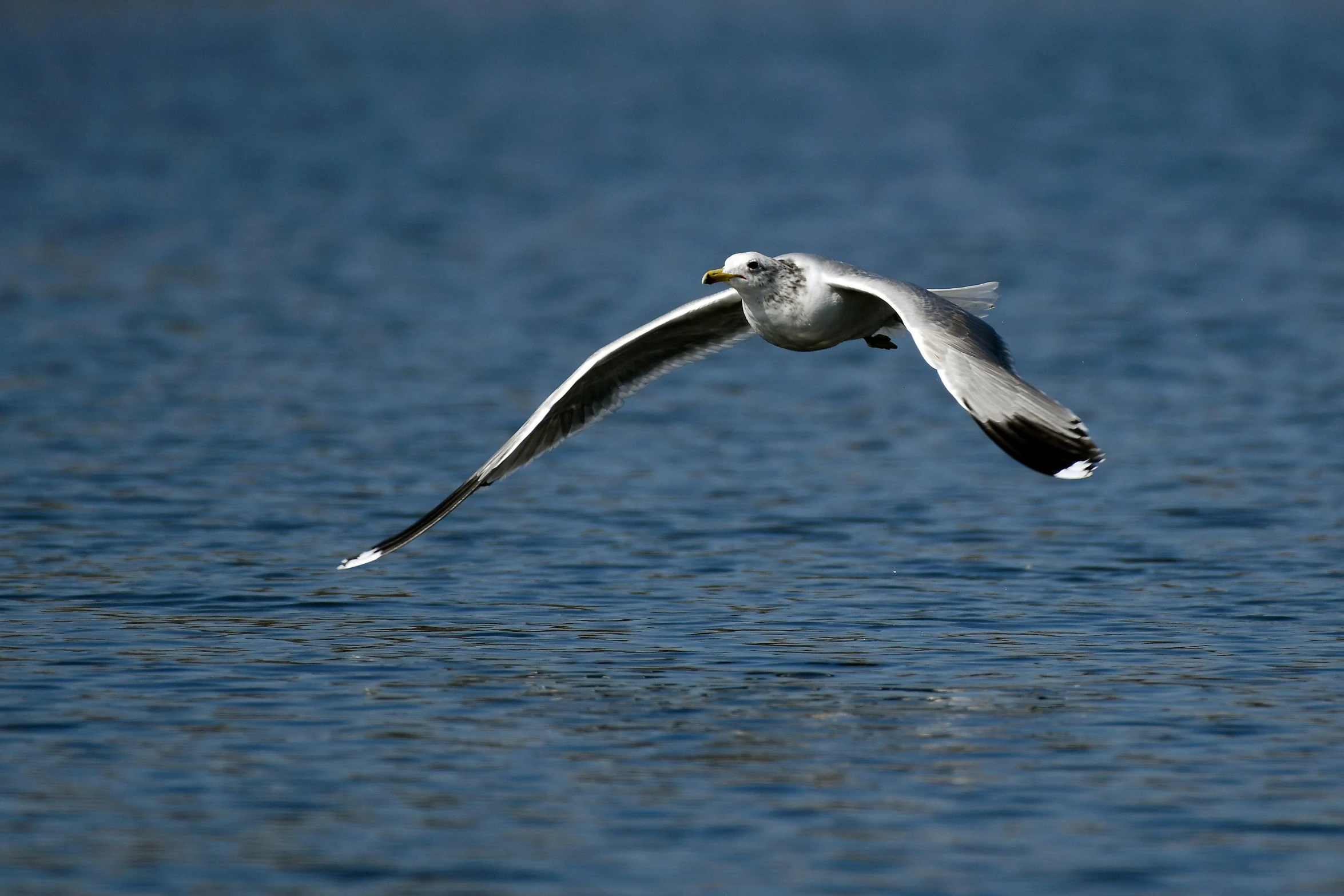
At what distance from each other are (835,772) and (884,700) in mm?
1153

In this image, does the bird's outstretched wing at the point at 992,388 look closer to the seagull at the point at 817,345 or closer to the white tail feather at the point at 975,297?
the seagull at the point at 817,345

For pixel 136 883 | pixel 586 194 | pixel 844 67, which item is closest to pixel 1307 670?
pixel 136 883

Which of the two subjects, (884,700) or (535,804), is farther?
(884,700)

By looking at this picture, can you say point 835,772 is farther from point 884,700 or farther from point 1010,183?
point 1010,183

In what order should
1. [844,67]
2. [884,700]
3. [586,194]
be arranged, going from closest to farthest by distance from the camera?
[884,700] → [586,194] → [844,67]

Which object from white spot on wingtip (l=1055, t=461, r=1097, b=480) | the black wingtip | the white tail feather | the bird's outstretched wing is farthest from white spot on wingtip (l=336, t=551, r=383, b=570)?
white spot on wingtip (l=1055, t=461, r=1097, b=480)

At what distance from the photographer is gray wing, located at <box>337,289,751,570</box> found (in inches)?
456

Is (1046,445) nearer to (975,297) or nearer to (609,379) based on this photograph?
(975,297)

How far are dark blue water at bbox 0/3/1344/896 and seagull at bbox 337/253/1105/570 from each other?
1037 mm

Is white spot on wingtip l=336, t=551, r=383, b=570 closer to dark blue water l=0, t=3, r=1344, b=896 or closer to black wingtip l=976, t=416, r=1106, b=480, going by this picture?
dark blue water l=0, t=3, r=1344, b=896

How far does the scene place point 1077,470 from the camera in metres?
8.73

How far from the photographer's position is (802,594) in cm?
1252

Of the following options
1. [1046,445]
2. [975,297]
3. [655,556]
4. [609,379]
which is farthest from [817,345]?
[655,556]

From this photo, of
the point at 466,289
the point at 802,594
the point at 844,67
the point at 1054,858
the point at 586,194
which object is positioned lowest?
the point at 1054,858
